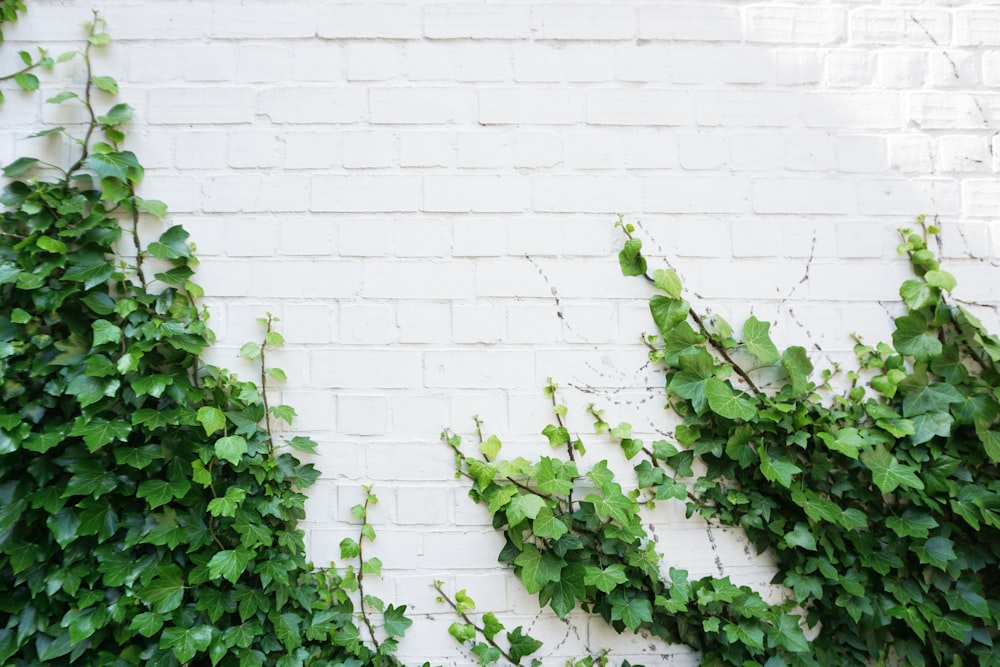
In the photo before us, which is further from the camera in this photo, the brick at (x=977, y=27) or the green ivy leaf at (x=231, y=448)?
the brick at (x=977, y=27)

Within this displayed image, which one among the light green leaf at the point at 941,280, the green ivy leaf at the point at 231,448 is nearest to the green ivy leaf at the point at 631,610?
the green ivy leaf at the point at 231,448

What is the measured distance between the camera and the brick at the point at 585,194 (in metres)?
1.53

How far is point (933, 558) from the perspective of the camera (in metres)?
1.45

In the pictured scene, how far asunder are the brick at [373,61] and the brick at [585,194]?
44 centimetres

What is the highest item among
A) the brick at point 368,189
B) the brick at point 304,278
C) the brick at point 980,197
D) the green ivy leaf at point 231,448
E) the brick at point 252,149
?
the brick at point 252,149

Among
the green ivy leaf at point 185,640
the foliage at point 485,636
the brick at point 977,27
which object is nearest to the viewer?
the green ivy leaf at point 185,640

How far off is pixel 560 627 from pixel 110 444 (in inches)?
45.1

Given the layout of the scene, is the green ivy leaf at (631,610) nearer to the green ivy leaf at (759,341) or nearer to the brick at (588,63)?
the green ivy leaf at (759,341)

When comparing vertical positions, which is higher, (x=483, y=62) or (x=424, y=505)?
(x=483, y=62)

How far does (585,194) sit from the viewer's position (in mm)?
1531

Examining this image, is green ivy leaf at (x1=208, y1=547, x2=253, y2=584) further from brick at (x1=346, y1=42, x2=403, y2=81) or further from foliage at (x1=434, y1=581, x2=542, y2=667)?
brick at (x1=346, y1=42, x2=403, y2=81)

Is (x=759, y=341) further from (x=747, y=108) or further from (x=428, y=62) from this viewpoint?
(x=428, y=62)

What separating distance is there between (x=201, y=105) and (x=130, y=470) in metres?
0.89

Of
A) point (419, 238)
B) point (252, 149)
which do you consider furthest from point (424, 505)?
point (252, 149)
